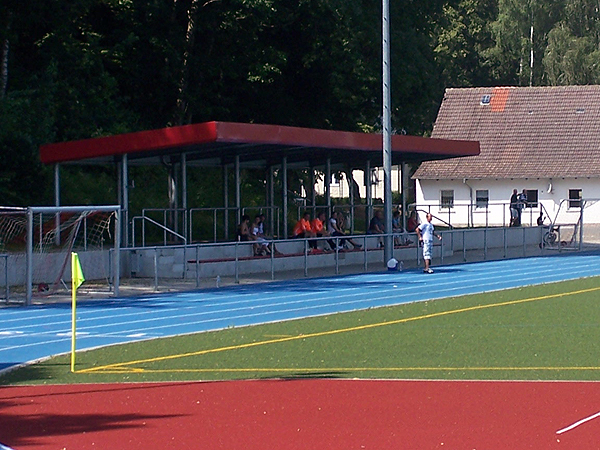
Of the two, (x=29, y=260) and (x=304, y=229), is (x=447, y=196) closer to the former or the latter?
(x=304, y=229)

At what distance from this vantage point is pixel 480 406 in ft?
32.2

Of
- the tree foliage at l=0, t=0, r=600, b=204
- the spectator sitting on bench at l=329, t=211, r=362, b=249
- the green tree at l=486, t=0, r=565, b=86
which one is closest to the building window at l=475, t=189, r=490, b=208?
the tree foliage at l=0, t=0, r=600, b=204

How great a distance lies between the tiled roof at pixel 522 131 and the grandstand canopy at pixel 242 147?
2052 cm

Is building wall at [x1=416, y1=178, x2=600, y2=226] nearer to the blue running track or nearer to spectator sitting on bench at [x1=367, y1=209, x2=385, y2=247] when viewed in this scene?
spectator sitting on bench at [x1=367, y1=209, x2=385, y2=247]

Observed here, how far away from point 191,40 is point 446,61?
87.3ft

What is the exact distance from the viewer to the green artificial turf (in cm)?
1212

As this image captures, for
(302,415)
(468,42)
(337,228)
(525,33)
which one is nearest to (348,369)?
(302,415)

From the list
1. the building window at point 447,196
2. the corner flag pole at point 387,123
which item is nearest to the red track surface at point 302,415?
the corner flag pole at point 387,123

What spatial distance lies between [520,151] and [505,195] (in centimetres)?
249

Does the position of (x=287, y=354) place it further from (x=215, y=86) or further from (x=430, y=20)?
(x=430, y=20)

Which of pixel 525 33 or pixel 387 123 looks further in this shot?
pixel 525 33

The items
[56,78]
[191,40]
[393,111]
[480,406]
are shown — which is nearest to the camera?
[480,406]

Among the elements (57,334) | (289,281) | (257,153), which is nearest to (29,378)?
(57,334)

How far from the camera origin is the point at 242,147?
94.7ft
